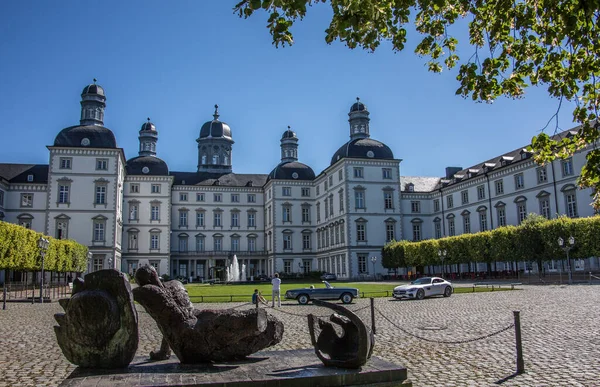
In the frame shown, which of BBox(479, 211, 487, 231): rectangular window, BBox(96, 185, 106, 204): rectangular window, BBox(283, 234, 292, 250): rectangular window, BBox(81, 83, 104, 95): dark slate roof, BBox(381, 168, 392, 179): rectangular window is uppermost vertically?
BBox(81, 83, 104, 95): dark slate roof

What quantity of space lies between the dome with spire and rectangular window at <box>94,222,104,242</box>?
33.5m

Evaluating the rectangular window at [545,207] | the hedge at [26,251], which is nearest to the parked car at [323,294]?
the hedge at [26,251]

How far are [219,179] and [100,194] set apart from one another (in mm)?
25047

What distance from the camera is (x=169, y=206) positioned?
240 feet

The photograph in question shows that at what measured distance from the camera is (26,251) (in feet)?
116

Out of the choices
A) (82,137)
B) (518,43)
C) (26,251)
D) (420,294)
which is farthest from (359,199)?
(518,43)

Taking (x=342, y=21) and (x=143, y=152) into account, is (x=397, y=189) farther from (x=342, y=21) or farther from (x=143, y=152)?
(x=342, y=21)

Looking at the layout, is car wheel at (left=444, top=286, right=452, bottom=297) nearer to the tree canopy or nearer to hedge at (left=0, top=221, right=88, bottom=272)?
the tree canopy

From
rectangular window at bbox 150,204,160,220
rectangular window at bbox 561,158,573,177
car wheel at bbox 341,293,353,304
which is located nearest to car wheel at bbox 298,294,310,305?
car wheel at bbox 341,293,353,304

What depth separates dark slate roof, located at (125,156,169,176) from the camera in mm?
73125

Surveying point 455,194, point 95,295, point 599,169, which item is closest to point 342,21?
point 599,169

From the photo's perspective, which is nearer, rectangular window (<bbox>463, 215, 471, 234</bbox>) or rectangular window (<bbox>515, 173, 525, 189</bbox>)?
rectangular window (<bbox>515, 173, 525, 189</bbox>)

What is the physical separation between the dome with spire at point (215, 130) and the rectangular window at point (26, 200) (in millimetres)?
32585

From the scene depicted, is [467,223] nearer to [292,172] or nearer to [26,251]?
[292,172]
